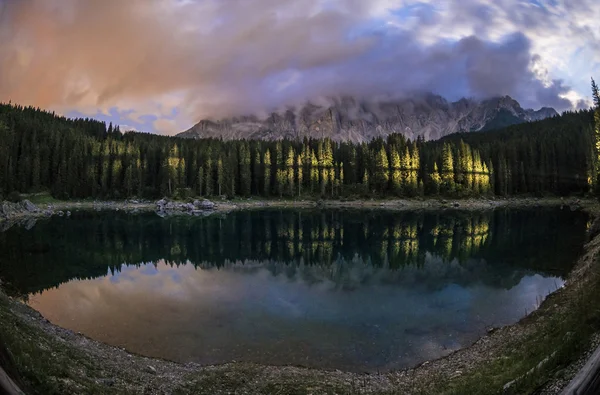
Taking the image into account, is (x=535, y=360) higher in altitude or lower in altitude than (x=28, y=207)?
lower

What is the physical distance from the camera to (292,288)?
37062 millimetres

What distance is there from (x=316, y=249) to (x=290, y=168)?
101 m

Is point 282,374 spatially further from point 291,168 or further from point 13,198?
point 291,168

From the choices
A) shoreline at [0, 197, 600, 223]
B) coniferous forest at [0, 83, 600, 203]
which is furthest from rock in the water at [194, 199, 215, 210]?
coniferous forest at [0, 83, 600, 203]

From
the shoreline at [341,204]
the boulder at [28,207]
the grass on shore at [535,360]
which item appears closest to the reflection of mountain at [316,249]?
the grass on shore at [535,360]

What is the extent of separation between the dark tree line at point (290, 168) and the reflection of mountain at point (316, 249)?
2525 inches

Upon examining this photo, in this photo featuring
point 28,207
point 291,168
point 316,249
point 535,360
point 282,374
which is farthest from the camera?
point 291,168

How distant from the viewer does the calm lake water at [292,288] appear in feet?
77.7

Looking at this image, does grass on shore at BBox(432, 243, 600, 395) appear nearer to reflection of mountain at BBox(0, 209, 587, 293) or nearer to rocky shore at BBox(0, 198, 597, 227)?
reflection of mountain at BBox(0, 209, 587, 293)

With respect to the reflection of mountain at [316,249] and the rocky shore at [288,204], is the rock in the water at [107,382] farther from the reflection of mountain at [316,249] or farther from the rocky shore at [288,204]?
the rocky shore at [288,204]

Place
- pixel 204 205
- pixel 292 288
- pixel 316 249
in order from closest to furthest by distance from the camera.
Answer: pixel 292 288 → pixel 316 249 → pixel 204 205

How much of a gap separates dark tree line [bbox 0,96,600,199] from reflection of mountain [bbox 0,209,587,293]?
64.1m

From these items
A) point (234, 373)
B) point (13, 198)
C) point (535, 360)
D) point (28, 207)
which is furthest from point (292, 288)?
point (13, 198)

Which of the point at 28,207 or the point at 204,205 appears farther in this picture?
the point at 204,205
